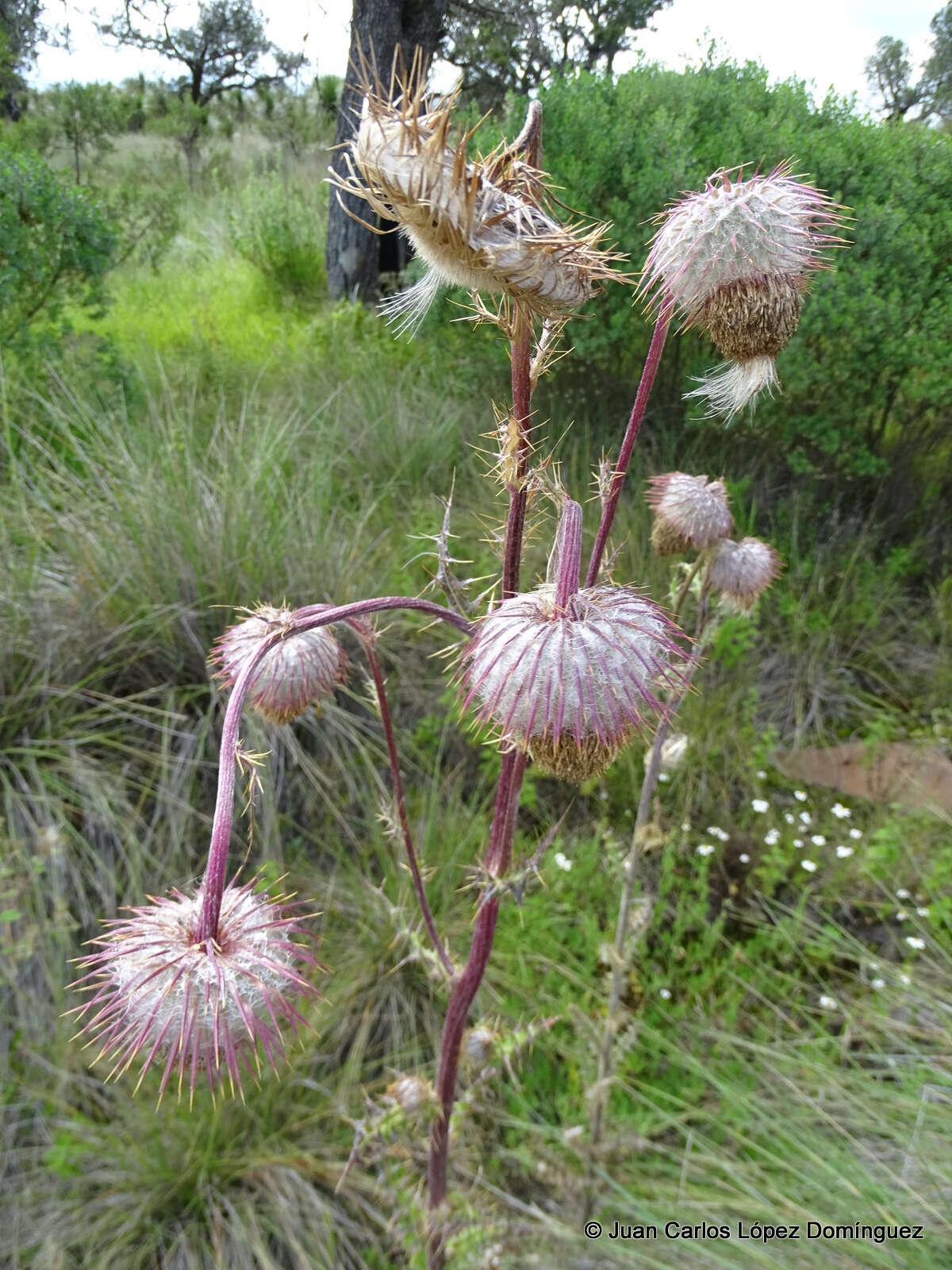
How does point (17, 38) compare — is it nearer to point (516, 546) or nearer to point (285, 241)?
point (285, 241)

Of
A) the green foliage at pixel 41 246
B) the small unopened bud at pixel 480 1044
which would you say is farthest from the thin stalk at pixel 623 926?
the green foliage at pixel 41 246

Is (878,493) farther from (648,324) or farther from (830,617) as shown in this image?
(648,324)

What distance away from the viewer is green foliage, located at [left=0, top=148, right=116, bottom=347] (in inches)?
130

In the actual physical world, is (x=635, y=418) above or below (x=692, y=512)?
above

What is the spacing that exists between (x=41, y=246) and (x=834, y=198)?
339 cm

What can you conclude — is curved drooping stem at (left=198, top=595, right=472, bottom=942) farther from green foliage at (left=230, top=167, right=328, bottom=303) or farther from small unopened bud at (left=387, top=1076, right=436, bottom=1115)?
green foliage at (left=230, top=167, right=328, bottom=303)

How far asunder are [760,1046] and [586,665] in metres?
1.54

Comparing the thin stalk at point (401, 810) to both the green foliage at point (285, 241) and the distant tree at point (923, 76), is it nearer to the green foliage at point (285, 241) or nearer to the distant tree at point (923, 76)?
the distant tree at point (923, 76)

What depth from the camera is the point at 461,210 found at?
54cm

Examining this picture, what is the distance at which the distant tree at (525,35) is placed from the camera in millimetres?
5652

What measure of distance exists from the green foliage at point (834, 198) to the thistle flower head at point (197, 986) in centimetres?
287

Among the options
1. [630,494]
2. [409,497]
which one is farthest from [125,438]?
[630,494]

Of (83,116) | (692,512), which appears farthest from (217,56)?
(692,512)

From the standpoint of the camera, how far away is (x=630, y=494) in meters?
3.71
